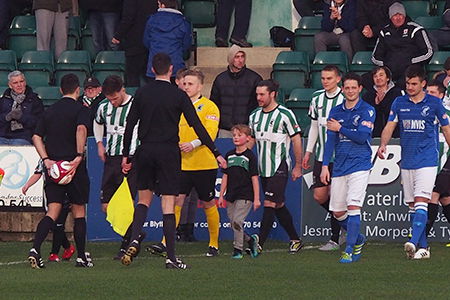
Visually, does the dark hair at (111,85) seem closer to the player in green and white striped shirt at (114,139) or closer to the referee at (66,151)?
the player in green and white striped shirt at (114,139)

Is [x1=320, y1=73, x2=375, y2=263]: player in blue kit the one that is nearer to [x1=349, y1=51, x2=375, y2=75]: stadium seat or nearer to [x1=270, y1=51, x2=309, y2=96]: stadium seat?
[x1=349, y1=51, x2=375, y2=75]: stadium seat

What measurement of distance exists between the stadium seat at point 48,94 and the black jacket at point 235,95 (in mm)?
Answer: 2582

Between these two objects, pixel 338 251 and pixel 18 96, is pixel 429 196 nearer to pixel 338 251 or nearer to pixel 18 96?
pixel 338 251

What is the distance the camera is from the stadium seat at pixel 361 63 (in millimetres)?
18406

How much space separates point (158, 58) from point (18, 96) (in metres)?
5.11

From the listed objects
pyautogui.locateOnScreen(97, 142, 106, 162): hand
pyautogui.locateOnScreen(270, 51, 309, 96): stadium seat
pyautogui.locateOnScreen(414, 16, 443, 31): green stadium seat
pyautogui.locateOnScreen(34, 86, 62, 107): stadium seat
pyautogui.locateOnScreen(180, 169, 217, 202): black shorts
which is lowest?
pyautogui.locateOnScreen(180, 169, 217, 202): black shorts

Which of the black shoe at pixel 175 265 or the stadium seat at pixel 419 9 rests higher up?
the stadium seat at pixel 419 9

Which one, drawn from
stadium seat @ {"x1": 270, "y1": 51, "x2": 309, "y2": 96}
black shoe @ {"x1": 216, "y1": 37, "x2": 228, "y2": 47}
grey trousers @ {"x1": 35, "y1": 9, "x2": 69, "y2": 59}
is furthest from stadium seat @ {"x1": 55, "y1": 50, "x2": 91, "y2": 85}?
stadium seat @ {"x1": 270, "y1": 51, "x2": 309, "y2": 96}

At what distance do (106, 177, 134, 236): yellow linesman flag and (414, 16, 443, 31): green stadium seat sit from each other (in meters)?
6.43

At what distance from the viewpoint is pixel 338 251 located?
591 inches

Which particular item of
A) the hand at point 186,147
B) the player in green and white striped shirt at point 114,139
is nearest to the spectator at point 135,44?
the player in green and white striped shirt at point 114,139

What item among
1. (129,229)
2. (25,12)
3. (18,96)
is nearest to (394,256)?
(129,229)

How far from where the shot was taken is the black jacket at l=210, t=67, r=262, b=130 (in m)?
17.0

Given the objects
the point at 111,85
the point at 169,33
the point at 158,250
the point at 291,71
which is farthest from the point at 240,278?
the point at 291,71
